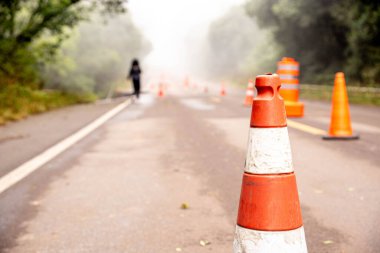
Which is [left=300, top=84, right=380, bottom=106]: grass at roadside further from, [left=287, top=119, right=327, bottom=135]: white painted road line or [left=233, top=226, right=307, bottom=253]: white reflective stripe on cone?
[left=233, top=226, right=307, bottom=253]: white reflective stripe on cone

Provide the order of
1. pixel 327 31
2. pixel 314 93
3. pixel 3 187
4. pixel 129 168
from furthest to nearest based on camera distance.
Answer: pixel 327 31 < pixel 314 93 < pixel 129 168 < pixel 3 187

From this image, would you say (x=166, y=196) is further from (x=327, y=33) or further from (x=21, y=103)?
(x=327, y=33)

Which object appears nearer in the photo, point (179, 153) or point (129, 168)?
point (129, 168)

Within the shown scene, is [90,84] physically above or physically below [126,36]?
below

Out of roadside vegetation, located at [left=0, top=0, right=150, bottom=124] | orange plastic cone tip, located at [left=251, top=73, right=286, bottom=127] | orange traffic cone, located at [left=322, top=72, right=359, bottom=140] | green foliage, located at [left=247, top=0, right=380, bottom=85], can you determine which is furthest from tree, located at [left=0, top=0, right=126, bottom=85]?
orange plastic cone tip, located at [left=251, top=73, right=286, bottom=127]

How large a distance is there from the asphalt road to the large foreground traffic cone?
99 cm

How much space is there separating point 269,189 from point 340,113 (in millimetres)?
6777

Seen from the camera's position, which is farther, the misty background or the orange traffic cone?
the misty background

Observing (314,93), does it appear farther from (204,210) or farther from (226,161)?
(204,210)

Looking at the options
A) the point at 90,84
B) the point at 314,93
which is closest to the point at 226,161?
the point at 314,93

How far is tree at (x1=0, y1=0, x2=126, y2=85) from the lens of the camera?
1554 cm

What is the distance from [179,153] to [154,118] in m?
6.17

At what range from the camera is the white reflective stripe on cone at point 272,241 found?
110 inches

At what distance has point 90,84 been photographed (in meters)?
57.5
